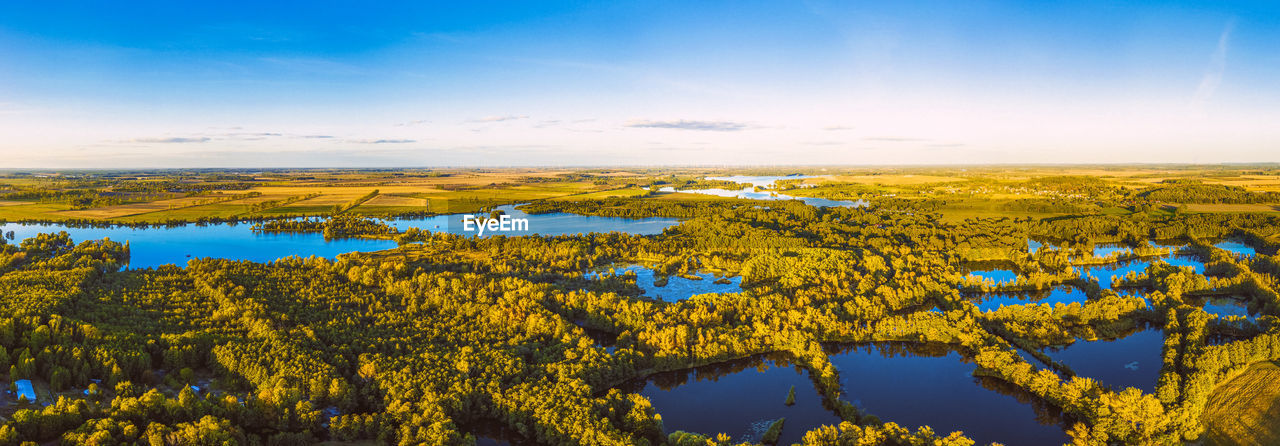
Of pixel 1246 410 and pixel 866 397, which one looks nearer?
pixel 1246 410

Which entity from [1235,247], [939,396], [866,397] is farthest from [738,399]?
[1235,247]

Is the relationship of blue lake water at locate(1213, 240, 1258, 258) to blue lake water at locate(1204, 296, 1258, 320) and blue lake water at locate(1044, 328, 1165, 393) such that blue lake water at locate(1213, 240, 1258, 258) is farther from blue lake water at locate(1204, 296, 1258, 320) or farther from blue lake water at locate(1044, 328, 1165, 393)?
blue lake water at locate(1044, 328, 1165, 393)

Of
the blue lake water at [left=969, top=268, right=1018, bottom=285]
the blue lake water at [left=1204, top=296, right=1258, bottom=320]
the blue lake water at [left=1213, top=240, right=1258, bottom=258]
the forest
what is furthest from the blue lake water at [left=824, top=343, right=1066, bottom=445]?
the blue lake water at [left=1213, top=240, right=1258, bottom=258]

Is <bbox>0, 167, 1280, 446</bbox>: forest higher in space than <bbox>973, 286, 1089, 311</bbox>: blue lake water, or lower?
higher

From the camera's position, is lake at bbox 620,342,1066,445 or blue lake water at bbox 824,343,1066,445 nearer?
blue lake water at bbox 824,343,1066,445

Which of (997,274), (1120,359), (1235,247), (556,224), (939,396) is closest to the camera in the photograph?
(939,396)

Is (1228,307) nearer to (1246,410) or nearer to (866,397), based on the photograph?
(1246,410)
